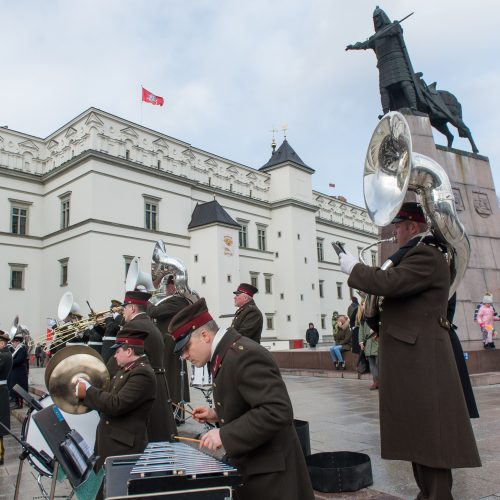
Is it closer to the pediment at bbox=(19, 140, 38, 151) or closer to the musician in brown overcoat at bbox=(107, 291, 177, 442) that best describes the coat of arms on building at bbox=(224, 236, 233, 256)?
the pediment at bbox=(19, 140, 38, 151)

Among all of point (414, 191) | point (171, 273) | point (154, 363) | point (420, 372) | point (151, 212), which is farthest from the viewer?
point (151, 212)

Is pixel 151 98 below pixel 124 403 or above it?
above

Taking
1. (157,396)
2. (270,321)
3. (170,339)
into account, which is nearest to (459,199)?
(170,339)

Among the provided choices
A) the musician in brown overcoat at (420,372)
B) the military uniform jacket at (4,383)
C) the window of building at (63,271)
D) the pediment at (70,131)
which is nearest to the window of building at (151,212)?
the window of building at (63,271)

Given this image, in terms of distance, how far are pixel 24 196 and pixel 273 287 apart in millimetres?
23161

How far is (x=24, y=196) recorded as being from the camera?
35.8 metres

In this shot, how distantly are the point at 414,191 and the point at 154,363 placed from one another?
3.31 meters

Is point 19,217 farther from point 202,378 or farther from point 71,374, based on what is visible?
point 71,374

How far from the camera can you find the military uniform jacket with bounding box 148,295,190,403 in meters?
6.81

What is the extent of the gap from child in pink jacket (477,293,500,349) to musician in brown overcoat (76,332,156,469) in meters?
7.99

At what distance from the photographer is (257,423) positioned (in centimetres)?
228

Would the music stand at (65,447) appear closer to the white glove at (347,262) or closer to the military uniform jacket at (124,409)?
the military uniform jacket at (124,409)

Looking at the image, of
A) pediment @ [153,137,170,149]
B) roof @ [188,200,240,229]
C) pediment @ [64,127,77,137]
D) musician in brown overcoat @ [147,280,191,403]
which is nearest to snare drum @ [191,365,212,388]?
musician in brown overcoat @ [147,280,191,403]

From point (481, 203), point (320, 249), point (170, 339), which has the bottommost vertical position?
point (170, 339)
